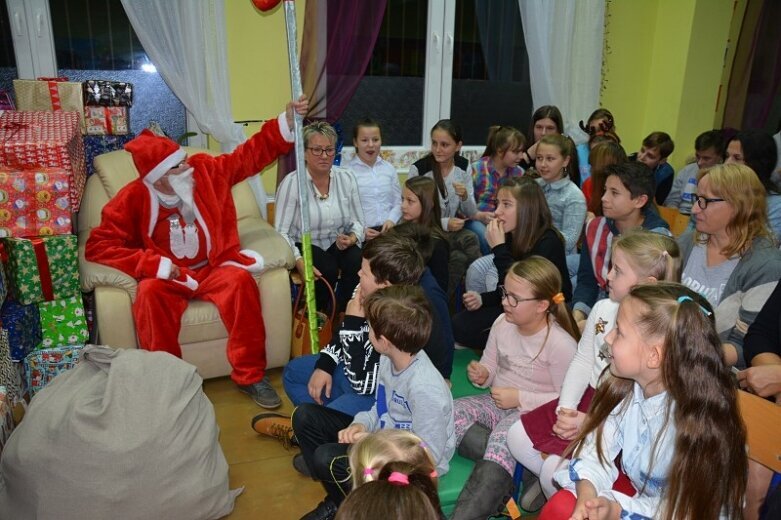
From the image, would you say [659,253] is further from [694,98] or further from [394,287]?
[694,98]

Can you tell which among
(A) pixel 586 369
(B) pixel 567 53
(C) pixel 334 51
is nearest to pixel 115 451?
(A) pixel 586 369

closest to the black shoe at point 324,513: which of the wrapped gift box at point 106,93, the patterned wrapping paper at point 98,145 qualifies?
the patterned wrapping paper at point 98,145

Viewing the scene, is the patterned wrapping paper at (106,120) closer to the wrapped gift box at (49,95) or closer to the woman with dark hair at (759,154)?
the wrapped gift box at (49,95)

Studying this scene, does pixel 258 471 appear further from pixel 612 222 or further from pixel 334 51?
pixel 334 51

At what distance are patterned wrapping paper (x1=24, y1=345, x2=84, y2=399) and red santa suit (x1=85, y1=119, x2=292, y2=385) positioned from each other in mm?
354

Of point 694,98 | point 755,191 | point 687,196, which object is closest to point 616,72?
point 694,98

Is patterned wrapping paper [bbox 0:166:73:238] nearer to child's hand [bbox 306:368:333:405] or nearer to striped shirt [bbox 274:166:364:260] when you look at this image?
striped shirt [bbox 274:166:364:260]

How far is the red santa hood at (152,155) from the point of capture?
9.25 ft

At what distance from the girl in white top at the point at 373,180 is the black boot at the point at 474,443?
68.5 inches

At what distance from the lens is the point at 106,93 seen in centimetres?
333

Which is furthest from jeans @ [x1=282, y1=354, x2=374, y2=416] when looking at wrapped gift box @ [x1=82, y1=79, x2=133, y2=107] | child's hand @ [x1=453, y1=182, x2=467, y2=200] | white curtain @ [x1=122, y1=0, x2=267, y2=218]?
wrapped gift box @ [x1=82, y1=79, x2=133, y2=107]

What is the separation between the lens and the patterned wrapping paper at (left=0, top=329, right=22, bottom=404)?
2.40m

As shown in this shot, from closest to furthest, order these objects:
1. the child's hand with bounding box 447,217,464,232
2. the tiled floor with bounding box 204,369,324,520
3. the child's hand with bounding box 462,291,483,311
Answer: the tiled floor with bounding box 204,369,324,520 < the child's hand with bounding box 462,291,483,311 < the child's hand with bounding box 447,217,464,232

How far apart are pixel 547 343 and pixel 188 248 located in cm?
180
